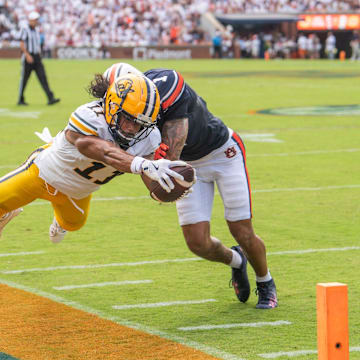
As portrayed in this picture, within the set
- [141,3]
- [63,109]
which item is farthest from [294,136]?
[141,3]

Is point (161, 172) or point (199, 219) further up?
point (161, 172)

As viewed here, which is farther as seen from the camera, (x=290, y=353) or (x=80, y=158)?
(x=80, y=158)

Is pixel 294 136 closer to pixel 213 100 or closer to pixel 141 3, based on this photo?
pixel 213 100

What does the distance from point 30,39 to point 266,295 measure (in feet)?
44.3

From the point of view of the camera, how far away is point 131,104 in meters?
4.58

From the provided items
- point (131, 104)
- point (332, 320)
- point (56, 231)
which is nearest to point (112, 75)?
point (131, 104)

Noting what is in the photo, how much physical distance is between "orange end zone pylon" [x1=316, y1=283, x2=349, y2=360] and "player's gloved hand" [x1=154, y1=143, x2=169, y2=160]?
1680mm

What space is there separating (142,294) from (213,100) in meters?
13.9

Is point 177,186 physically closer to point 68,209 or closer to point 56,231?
point 68,209

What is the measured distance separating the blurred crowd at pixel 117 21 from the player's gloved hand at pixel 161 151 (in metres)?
38.8

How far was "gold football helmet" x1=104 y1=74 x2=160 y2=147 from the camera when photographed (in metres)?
4.58

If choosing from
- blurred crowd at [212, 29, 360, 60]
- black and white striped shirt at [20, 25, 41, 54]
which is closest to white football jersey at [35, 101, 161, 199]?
black and white striped shirt at [20, 25, 41, 54]

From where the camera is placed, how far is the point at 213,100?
19391mm

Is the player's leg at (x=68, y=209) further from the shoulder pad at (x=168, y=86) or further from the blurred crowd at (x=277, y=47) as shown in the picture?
the blurred crowd at (x=277, y=47)
